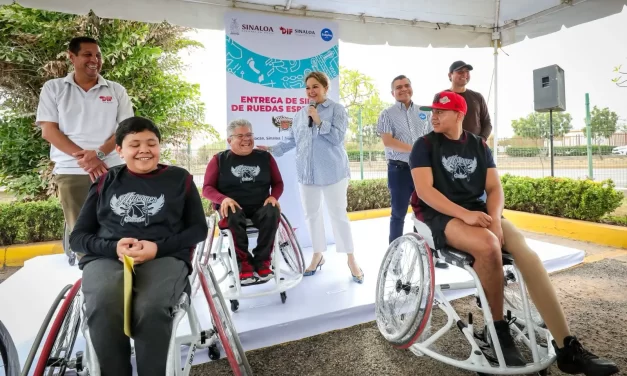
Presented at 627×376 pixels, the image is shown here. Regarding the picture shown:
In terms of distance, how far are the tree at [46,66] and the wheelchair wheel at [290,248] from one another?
4.73m

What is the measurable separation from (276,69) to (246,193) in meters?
1.65

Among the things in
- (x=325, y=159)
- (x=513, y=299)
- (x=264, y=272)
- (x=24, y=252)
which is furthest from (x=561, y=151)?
(x=24, y=252)

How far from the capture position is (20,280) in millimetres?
3348

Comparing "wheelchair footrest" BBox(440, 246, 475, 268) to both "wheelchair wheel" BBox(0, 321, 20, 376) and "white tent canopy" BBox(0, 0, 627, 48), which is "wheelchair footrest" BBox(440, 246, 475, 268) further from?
"white tent canopy" BBox(0, 0, 627, 48)

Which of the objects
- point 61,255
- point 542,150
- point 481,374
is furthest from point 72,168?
point 542,150

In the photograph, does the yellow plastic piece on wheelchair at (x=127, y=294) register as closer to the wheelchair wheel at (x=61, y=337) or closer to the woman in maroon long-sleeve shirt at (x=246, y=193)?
the wheelchair wheel at (x=61, y=337)

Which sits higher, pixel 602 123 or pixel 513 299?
pixel 602 123

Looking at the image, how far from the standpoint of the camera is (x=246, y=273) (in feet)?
8.56

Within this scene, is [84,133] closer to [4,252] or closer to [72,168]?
[72,168]

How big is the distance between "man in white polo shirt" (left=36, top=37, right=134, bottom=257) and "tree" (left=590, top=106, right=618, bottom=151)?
6966 mm

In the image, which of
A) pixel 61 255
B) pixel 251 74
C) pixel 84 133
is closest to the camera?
pixel 84 133

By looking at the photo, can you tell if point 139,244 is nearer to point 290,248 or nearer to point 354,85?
point 290,248

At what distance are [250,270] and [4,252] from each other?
3.56 meters

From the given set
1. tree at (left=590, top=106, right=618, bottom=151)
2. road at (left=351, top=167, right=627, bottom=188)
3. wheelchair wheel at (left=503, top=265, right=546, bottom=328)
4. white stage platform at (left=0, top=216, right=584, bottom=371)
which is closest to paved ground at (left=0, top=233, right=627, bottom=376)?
white stage platform at (left=0, top=216, right=584, bottom=371)
